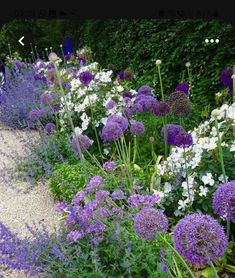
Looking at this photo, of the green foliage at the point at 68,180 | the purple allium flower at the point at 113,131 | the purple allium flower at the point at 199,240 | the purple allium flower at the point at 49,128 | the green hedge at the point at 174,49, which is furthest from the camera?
the green hedge at the point at 174,49

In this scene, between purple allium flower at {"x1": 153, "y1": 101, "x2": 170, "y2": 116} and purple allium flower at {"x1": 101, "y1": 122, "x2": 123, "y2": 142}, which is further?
purple allium flower at {"x1": 153, "y1": 101, "x2": 170, "y2": 116}

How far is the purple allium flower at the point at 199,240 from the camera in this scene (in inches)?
50.5

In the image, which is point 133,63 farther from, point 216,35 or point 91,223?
point 91,223

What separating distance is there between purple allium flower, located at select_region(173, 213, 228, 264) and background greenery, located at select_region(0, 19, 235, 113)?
3057 millimetres

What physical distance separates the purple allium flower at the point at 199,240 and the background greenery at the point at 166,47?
10.0 feet

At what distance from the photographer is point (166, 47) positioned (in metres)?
5.23

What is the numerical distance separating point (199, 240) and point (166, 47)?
165 inches

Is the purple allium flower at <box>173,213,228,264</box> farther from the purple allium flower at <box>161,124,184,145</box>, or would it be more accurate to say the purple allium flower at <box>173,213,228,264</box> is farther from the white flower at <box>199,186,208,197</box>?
the purple allium flower at <box>161,124,184,145</box>

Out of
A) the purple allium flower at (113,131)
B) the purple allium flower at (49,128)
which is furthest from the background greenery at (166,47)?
the purple allium flower at (113,131)

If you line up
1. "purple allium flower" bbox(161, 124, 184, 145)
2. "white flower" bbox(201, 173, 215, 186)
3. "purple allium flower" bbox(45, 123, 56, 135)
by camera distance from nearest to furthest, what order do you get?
"white flower" bbox(201, 173, 215, 186) < "purple allium flower" bbox(161, 124, 184, 145) < "purple allium flower" bbox(45, 123, 56, 135)

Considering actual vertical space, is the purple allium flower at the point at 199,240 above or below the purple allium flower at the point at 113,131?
above

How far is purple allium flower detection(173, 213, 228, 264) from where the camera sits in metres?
1.28

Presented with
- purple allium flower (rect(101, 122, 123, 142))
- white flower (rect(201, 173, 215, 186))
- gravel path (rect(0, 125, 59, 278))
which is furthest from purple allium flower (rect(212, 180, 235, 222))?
gravel path (rect(0, 125, 59, 278))

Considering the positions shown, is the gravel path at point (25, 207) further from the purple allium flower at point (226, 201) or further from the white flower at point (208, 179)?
the purple allium flower at point (226, 201)
